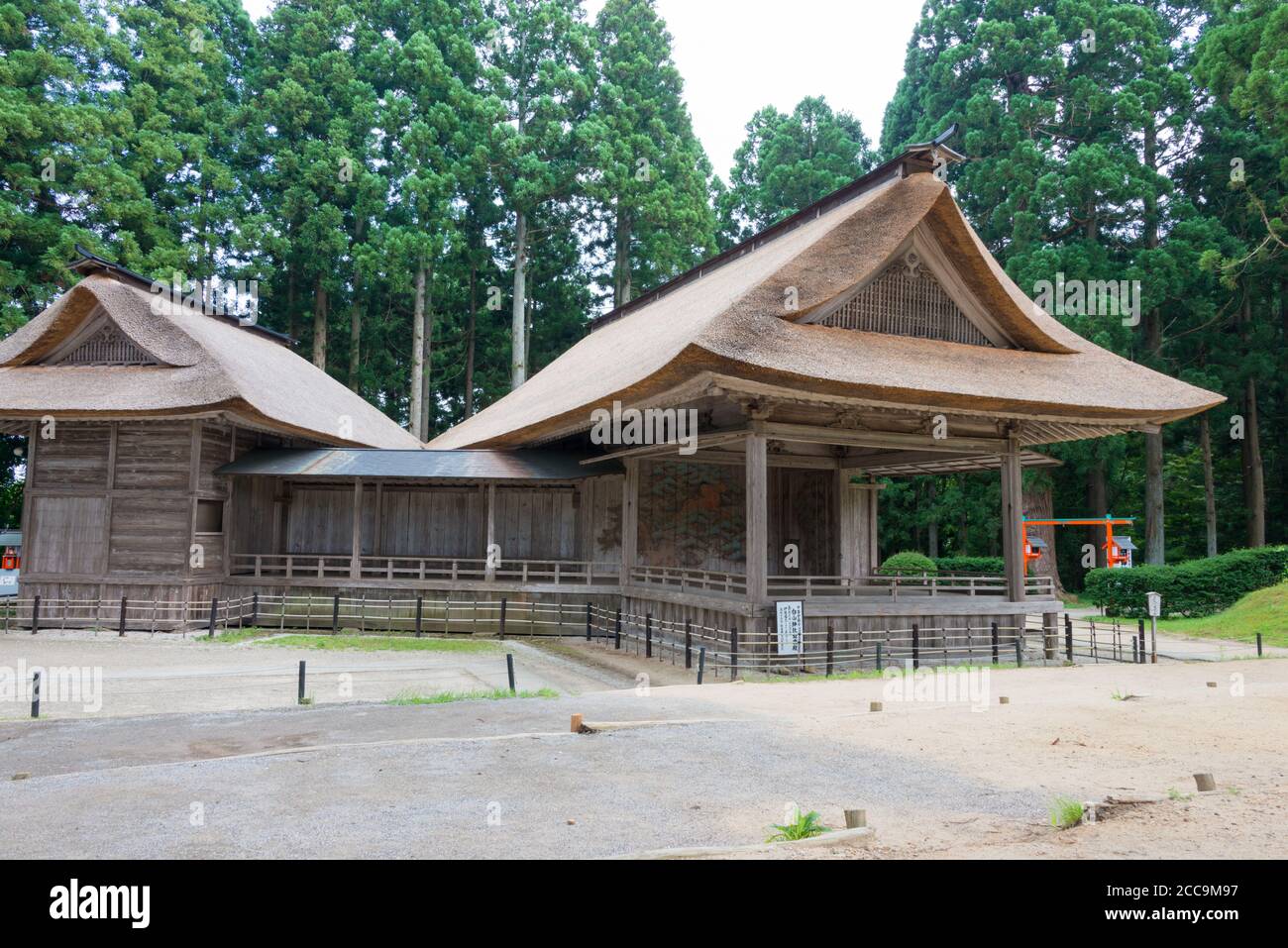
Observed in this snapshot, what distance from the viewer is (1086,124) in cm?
3134

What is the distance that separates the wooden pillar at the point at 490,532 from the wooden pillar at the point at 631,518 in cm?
309

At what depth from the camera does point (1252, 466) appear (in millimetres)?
30500

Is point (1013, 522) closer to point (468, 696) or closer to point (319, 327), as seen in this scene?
point (468, 696)

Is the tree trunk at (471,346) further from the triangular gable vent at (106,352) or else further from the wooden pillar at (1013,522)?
the wooden pillar at (1013,522)

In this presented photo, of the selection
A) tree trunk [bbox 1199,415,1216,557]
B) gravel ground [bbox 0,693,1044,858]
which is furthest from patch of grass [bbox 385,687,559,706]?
tree trunk [bbox 1199,415,1216,557]

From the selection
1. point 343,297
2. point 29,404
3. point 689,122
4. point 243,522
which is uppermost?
point 689,122

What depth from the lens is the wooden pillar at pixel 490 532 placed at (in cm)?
1978

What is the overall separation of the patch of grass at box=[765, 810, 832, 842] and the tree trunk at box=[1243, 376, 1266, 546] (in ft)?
103

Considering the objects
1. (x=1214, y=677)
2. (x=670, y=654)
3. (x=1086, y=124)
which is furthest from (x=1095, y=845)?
(x=1086, y=124)

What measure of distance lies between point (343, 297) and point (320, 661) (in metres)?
26.1

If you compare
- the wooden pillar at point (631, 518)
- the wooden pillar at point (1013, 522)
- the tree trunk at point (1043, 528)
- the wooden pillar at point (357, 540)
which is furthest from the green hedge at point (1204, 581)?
the wooden pillar at point (357, 540)

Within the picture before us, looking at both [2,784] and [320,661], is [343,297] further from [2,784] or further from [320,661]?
[2,784]

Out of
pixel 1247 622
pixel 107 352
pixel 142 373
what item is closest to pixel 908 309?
pixel 1247 622

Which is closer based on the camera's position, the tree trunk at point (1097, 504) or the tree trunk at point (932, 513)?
the tree trunk at point (1097, 504)
